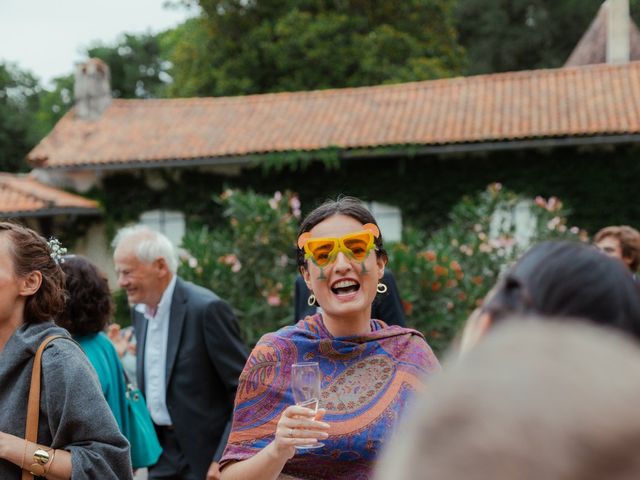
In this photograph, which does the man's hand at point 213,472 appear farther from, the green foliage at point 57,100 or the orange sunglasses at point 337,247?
the green foliage at point 57,100

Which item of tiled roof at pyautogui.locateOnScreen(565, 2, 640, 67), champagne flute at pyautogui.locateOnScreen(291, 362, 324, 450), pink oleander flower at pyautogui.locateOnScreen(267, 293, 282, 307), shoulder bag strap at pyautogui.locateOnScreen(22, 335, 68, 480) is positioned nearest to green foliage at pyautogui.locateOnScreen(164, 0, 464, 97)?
tiled roof at pyautogui.locateOnScreen(565, 2, 640, 67)

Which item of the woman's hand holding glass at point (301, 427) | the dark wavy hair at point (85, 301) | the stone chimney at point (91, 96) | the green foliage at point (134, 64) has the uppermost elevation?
the green foliage at point (134, 64)

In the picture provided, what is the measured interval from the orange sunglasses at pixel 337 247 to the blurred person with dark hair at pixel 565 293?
163cm

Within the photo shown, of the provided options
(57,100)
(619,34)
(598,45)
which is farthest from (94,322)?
A: (57,100)

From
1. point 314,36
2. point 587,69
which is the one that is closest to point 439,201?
point 587,69

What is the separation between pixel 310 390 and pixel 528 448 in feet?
5.96

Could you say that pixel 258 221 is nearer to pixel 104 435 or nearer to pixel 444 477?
pixel 104 435

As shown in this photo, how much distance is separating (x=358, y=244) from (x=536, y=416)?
88.5 inches

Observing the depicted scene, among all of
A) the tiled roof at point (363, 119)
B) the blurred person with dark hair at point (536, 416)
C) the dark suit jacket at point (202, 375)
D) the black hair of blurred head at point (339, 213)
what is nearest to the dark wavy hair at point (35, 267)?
the black hair of blurred head at point (339, 213)

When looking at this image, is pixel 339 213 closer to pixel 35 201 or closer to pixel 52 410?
pixel 52 410

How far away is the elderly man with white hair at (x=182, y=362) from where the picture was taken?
14.1ft

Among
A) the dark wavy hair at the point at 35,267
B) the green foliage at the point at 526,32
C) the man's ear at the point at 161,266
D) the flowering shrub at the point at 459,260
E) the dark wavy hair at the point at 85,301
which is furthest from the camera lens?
the green foliage at the point at 526,32

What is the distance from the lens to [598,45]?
24438mm

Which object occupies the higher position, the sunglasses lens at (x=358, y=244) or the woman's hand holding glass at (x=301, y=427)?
the sunglasses lens at (x=358, y=244)
